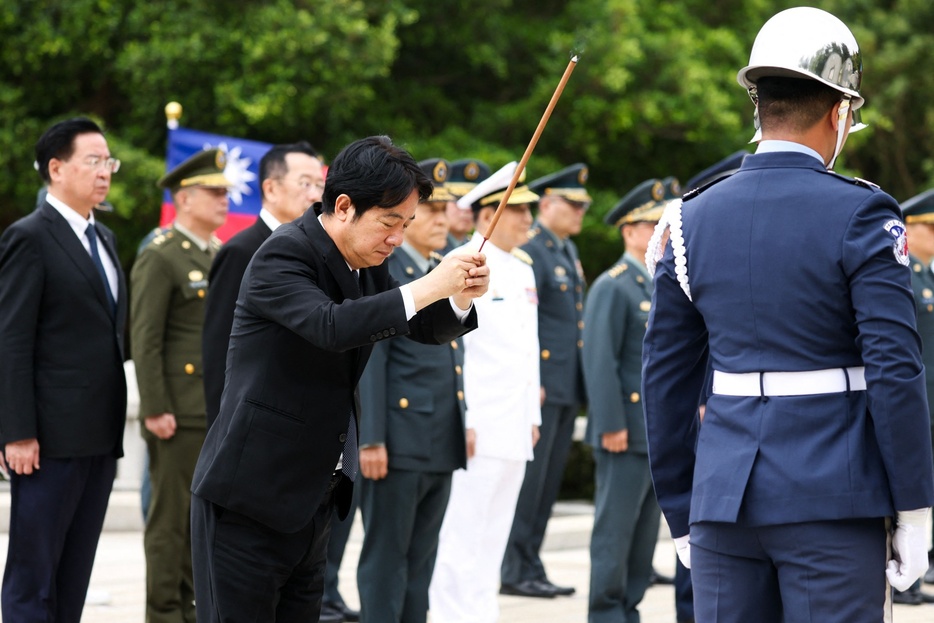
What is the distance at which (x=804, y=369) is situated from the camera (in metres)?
3.27

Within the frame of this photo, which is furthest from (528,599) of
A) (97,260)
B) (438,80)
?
(438,80)

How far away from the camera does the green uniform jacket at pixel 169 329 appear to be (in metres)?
6.35

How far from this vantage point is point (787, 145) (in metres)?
3.43

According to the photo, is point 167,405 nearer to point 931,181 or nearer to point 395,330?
point 395,330

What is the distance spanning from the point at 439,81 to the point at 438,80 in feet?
0.16

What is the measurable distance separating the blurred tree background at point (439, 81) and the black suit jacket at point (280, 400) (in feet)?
31.0

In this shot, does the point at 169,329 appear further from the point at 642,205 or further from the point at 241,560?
the point at 241,560

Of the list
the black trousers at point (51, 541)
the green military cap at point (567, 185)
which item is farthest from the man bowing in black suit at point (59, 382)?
the green military cap at point (567, 185)

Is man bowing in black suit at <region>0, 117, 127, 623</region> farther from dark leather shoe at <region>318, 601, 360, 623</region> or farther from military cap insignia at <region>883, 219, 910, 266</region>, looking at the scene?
military cap insignia at <region>883, 219, 910, 266</region>

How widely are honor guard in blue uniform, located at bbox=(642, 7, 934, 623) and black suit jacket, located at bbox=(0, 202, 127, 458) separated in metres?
2.76

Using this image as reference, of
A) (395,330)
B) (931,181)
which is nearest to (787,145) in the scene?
(395,330)

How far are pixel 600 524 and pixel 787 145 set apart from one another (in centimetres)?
371

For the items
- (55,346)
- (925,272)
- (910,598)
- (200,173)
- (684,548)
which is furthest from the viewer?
(925,272)

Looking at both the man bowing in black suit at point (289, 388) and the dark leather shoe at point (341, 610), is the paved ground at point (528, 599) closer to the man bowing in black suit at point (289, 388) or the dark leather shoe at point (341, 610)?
the dark leather shoe at point (341, 610)
